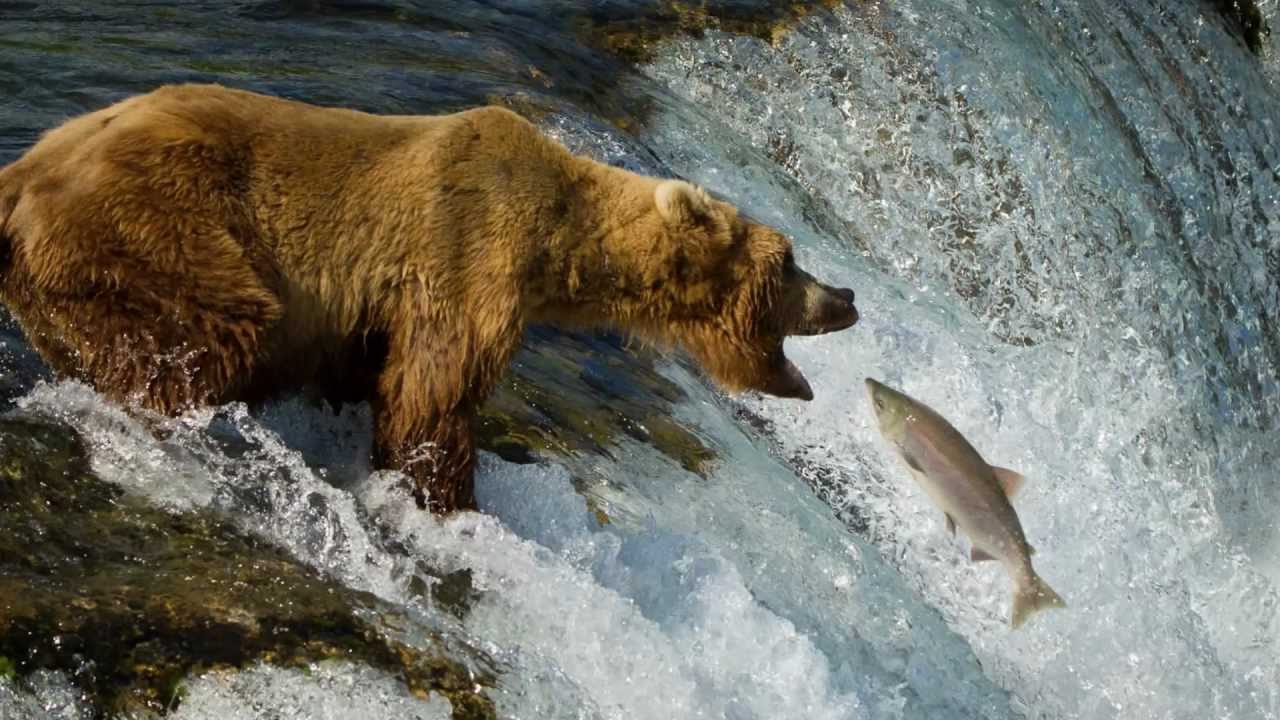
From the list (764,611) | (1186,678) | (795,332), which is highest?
(795,332)

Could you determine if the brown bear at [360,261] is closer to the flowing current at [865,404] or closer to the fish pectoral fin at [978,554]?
the flowing current at [865,404]

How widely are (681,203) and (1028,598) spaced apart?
2.18 m

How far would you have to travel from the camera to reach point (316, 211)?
515cm

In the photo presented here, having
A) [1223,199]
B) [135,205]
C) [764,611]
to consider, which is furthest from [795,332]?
[1223,199]

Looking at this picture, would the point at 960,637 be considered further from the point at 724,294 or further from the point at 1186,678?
the point at 724,294

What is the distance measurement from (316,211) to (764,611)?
1.91 meters

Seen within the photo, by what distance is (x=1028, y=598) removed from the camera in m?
6.63

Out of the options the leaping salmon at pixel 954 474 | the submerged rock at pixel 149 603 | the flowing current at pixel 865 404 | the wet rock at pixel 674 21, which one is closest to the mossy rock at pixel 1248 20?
the flowing current at pixel 865 404

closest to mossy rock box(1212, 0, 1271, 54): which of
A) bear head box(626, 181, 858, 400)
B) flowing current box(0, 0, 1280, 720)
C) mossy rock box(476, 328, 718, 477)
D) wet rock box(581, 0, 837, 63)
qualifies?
flowing current box(0, 0, 1280, 720)

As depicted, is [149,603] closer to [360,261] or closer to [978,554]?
[360,261]

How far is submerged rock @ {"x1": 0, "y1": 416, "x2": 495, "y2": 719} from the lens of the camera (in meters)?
3.96

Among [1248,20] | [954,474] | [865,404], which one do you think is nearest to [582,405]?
[954,474]

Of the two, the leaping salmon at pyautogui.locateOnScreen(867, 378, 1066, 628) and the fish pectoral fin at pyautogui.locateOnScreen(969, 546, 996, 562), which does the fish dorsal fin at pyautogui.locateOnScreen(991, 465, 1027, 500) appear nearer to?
the leaping salmon at pyautogui.locateOnScreen(867, 378, 1066, 628)

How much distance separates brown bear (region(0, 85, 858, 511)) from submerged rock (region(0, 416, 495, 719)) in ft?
1.37
